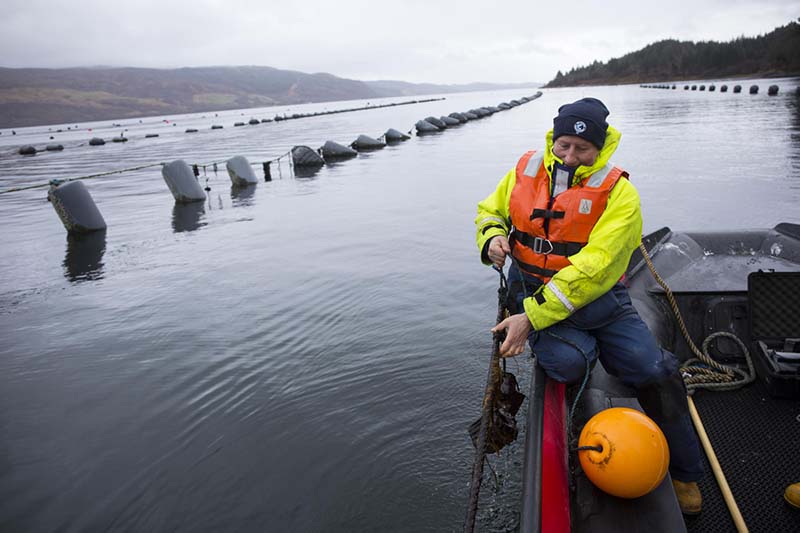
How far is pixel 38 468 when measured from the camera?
12.8 ft

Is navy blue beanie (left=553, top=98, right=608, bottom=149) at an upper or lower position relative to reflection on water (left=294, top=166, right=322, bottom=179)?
upper

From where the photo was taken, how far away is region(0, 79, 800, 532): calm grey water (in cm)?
351

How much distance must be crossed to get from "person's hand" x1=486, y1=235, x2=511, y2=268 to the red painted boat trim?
2.33 ft

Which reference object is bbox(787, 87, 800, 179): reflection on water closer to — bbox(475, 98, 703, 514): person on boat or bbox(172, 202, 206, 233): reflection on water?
bbox(475, 98, 703, 514): person on boat

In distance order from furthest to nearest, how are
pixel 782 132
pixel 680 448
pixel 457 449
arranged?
pixel 782 132 → pixel 457 449 → pixel 680 448

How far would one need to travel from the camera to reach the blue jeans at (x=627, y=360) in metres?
2.40

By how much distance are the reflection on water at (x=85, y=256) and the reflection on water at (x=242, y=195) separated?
11.6 feet

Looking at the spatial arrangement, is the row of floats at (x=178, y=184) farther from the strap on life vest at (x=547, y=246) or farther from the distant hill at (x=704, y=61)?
the distant hill at (x=704, y=61)

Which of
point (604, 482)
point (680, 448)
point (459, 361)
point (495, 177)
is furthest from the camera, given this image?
point (495, 177)

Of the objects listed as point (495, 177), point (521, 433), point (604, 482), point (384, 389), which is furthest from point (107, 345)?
point (495, 177)

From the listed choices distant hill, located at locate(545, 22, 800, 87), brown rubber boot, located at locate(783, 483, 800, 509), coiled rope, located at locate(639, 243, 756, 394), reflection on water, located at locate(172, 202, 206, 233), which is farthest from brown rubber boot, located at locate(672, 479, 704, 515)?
distant hill, located at locate(545, 22, 800, 87)

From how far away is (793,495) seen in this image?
258cm

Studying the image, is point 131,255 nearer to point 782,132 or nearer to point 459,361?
point 459,361

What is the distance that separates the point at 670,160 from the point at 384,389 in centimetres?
1414
